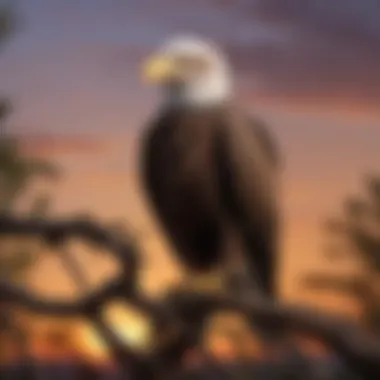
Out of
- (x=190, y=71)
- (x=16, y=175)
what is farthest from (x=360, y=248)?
(x=16, y=175)

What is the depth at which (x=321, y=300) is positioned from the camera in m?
1.02

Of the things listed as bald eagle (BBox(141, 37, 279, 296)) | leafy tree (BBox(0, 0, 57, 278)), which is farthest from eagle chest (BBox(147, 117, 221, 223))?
leafy tree (BBox(0, 0, 57, 278))

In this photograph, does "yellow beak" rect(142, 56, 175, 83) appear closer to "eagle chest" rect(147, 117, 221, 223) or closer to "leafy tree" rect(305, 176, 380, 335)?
"eagle chest" rect(147, 117, 221, 223)

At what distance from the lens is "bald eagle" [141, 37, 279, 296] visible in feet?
3.34

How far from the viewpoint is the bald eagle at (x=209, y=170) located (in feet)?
3.34

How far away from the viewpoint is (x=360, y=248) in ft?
3.40

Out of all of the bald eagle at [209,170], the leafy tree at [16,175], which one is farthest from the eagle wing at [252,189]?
the leafy tree at [16,175]

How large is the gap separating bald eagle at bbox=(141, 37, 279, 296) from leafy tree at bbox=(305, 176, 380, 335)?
0.07 metres

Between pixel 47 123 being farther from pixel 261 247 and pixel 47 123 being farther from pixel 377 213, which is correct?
pixel 377 213

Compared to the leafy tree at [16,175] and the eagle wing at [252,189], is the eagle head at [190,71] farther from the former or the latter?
the leafy tree at [16,175]

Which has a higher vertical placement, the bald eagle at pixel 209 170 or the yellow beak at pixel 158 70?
the yellow beak at pixel 158 70

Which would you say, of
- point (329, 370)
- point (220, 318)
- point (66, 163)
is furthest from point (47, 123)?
point (329, 370)

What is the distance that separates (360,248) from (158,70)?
Answer: 1.05ft

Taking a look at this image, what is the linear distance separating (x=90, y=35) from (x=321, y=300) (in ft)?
1.39
